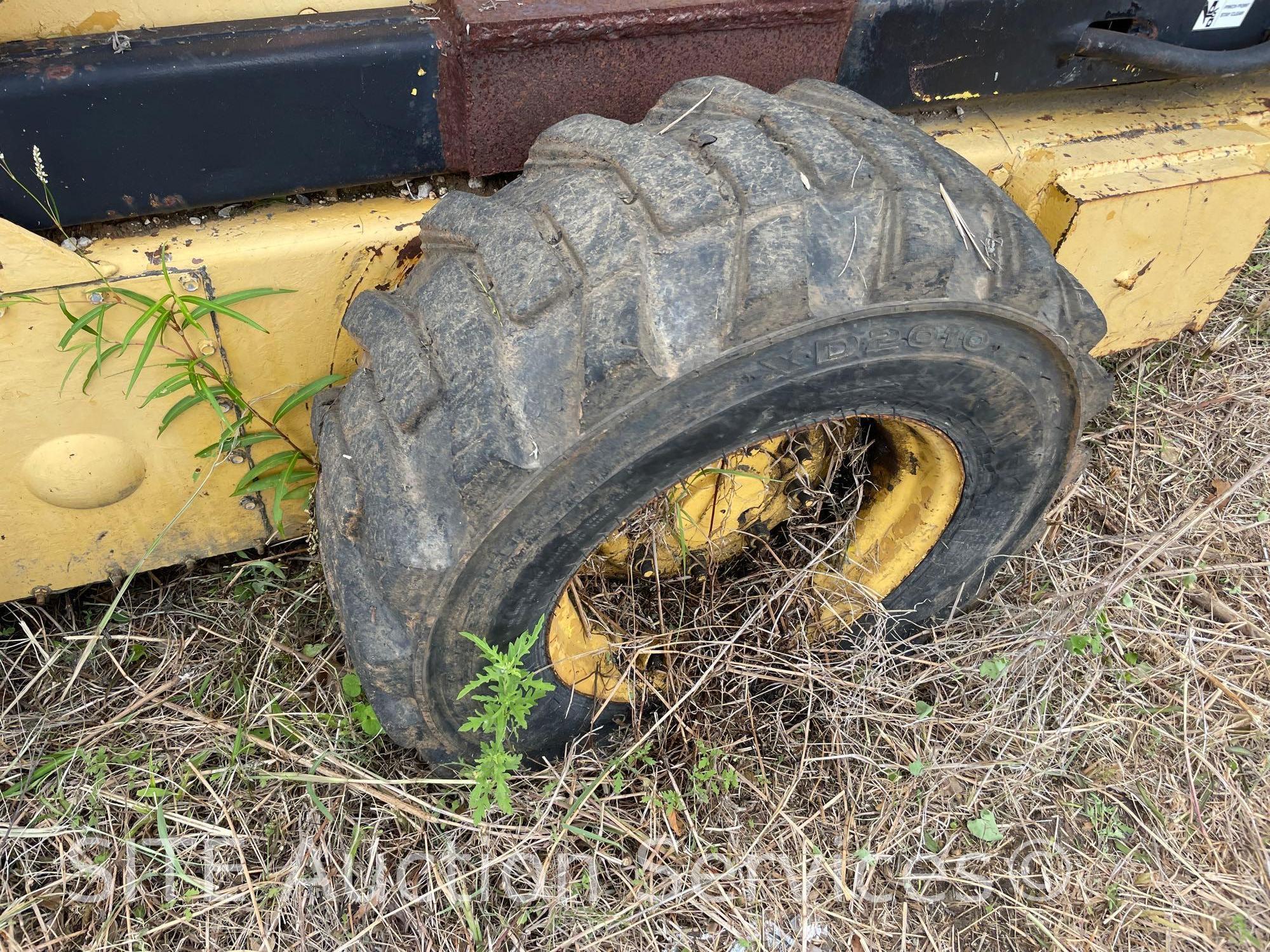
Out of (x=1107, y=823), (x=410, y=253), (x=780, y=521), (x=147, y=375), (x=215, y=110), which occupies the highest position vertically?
(x=215, y=110)

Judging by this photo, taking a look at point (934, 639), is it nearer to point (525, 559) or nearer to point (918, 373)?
point (918, 373)

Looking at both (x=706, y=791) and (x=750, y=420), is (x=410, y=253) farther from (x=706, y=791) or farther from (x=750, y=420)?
(x=706, y=791)

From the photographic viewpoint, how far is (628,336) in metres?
1.23

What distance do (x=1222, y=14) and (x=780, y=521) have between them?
1273 millimetres

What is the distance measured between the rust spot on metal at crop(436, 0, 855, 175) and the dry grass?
911 mm

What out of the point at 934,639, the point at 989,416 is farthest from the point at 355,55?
the point at 934,639

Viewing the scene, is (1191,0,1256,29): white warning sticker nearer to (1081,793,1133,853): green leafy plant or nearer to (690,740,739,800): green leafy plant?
(1081,793,1133,853): green leafy plant

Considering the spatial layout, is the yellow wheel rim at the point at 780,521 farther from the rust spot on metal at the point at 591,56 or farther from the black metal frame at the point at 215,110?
the black metal frame at the point at 215,110

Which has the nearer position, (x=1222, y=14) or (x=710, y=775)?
(x=710, y=775)

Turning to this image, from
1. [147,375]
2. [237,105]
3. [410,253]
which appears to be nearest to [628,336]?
[410,253]

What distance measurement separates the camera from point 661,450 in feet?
4.33

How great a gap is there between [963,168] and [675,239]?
1.60 ft

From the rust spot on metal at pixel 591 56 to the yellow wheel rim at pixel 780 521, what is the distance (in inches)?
24.0

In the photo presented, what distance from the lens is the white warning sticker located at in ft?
6.02
